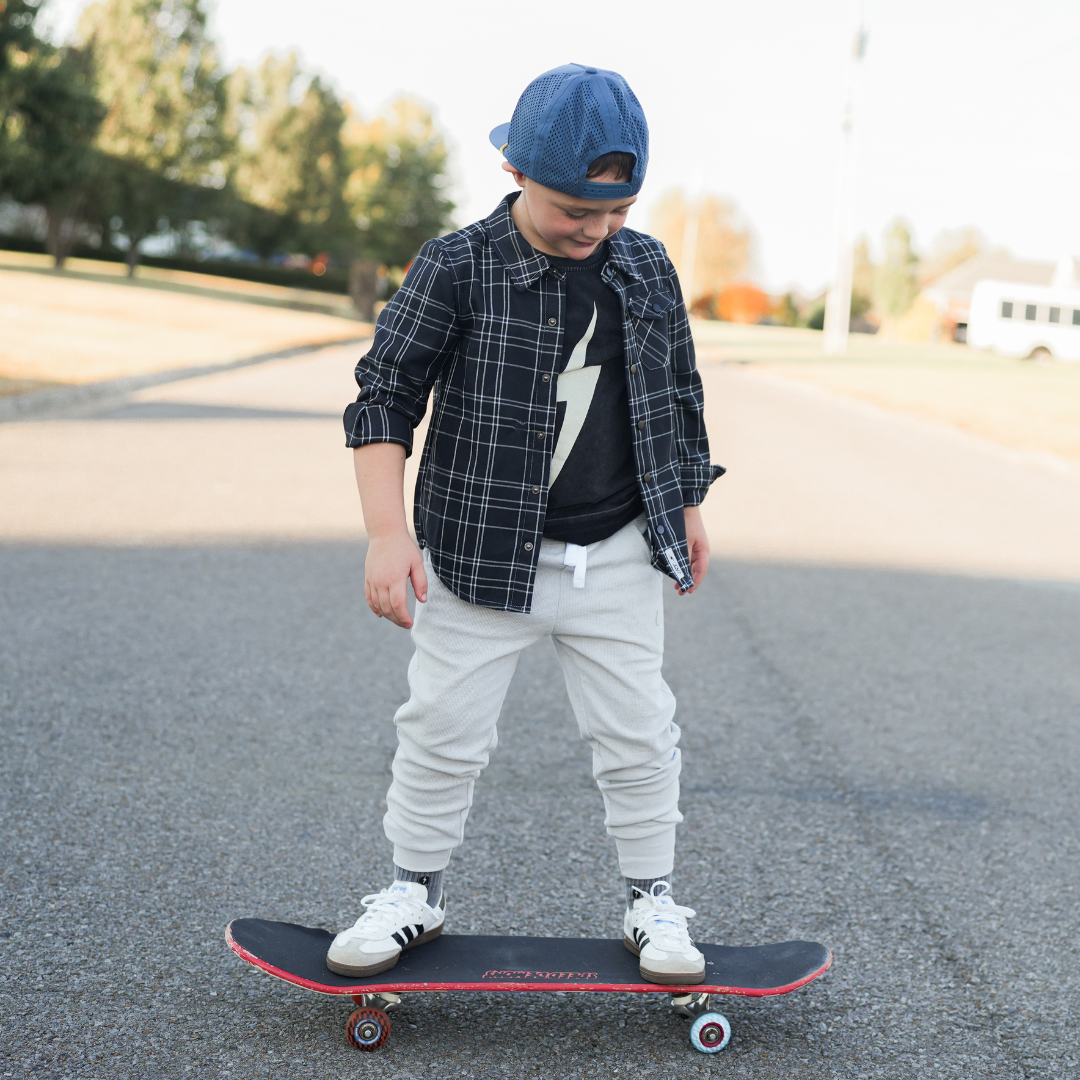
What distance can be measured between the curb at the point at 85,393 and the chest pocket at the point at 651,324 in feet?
32.3

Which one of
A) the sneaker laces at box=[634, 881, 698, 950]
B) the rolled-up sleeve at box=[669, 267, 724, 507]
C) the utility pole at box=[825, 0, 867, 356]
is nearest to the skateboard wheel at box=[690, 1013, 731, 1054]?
the sneaker laces at box=[634, 881, 698, 950]

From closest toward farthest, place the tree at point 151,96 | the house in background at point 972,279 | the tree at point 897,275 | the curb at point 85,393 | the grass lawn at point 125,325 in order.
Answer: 1. the curb at point 85,393
2. the grass lawn at point 125,325
3. the tree at point 151,96
4. the house in background at point 972,279
5. the tree at point 897,275

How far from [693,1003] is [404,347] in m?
1.34

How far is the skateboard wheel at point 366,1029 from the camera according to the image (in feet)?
7.56

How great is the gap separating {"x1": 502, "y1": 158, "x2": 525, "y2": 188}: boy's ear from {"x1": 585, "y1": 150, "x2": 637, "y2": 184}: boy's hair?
13cm

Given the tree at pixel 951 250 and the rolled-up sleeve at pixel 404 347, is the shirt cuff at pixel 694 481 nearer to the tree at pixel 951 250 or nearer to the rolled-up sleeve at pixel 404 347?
the rolled-up sleeve at pixel 404 347

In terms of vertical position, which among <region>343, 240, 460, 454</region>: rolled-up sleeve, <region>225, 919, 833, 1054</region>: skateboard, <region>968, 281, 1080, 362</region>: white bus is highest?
<region>968, 281, 1080, 362</region>: white bus

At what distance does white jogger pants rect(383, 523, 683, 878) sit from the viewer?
2.34m

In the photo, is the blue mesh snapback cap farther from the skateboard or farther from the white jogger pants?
the skateboard

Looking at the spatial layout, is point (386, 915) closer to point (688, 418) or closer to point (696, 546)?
point (696, 546)

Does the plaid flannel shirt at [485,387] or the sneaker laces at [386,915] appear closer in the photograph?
the plaid flannel shirt at [485,387]

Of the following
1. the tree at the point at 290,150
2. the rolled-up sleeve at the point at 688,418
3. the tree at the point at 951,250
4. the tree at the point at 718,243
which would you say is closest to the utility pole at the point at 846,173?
the tree at the point at 290,150

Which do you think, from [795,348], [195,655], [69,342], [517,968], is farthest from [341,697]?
[795,348]

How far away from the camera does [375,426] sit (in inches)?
88.1
